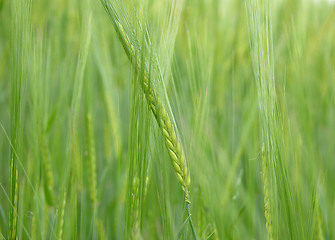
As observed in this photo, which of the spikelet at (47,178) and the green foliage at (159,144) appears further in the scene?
the spikelet at (47,178)

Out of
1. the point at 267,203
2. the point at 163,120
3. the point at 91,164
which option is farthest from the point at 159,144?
the point at 91,164

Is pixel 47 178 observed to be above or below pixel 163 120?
below

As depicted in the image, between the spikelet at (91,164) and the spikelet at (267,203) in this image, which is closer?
the spikelet at (267,203)

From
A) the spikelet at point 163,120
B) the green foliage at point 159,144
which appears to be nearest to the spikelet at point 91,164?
the green foliage at point 159,144

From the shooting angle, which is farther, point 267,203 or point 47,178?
point 47,178

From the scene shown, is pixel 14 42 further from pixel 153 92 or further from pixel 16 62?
pixel 153 92

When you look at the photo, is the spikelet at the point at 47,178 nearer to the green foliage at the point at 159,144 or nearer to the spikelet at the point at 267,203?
the green foliage at the point at 159,144

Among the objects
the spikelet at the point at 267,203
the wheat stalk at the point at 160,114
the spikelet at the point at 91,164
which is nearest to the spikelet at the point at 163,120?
the wheat stalk at the point at 160,114

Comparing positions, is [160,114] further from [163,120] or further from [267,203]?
[267,203]

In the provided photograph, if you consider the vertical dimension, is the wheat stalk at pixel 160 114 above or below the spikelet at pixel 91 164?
above

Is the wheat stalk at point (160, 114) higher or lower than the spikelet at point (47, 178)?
higher

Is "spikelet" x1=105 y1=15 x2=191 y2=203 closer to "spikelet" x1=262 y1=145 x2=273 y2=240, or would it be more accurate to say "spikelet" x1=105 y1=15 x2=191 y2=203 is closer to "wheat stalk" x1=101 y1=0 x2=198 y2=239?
"wheat stalk" x1=101 y1=0 x2=198 y2=239

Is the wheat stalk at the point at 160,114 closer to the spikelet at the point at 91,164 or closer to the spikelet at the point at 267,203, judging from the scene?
the spikelet at the point at 267,203

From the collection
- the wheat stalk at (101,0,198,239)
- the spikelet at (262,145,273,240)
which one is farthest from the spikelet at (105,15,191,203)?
the spikelet at (262,145,273,240)
